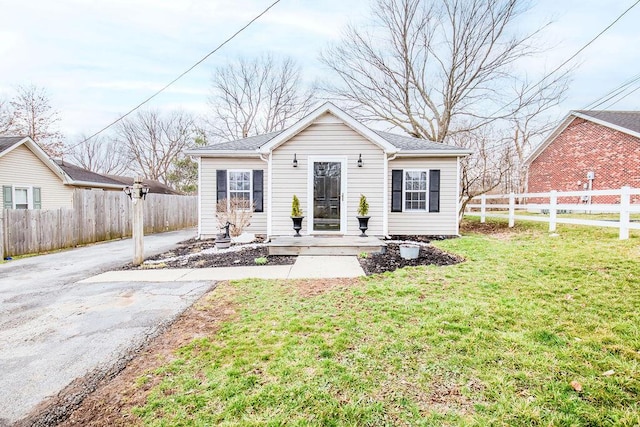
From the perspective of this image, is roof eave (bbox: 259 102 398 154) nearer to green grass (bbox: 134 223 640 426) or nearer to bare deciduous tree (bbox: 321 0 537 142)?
green grass (bbox: 134 223 640 426)

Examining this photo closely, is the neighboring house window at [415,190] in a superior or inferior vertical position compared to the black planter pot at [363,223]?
superior

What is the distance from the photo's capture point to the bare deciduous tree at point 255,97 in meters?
25.8

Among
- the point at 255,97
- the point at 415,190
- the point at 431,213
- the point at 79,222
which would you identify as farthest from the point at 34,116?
the point at 431,213

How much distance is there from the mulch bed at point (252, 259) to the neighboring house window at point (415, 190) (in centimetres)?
235

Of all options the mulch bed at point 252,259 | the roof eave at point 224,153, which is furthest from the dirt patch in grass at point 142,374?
the roof eave at point 224,153

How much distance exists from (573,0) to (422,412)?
16062 millimetres

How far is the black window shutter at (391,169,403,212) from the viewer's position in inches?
397

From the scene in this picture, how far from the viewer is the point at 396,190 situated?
400 inches

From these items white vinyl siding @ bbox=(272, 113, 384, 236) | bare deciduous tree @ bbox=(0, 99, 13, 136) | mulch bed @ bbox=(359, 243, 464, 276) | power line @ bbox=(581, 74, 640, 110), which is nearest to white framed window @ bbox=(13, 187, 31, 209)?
bare deciduous tree @ bbox=(0, 99, 13, 136)

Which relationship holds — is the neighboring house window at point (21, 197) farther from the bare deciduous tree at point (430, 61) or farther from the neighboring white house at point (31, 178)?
the bare deciduous tree at point (430, 61)

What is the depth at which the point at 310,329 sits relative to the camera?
3092 mm

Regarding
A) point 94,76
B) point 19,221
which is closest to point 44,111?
point 94,76

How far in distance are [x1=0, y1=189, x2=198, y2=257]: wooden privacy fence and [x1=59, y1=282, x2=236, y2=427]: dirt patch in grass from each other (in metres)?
7.25

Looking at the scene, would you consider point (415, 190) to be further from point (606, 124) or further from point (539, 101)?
point (606, 124)
